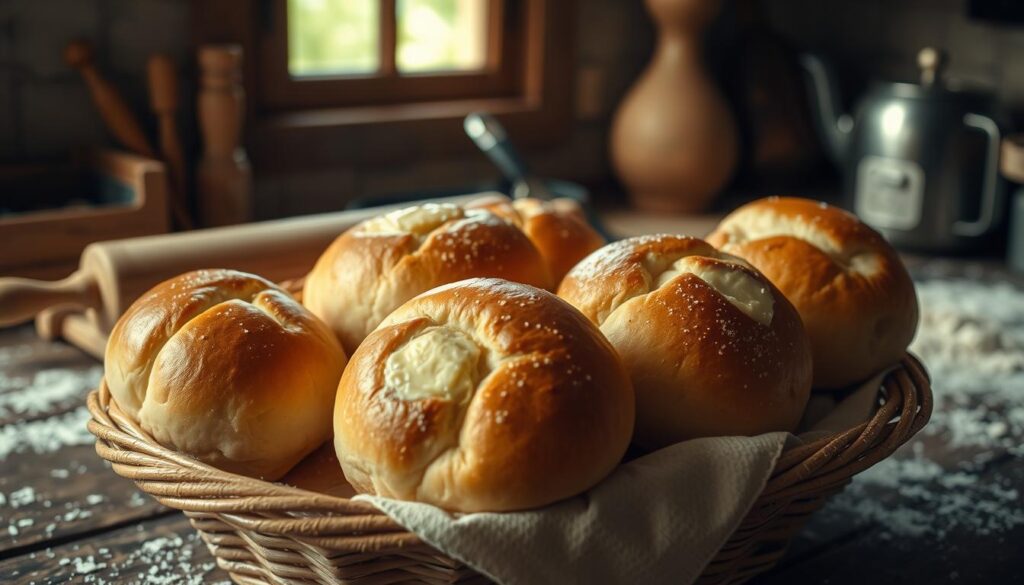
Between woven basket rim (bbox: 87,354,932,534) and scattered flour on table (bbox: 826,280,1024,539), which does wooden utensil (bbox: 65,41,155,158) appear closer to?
woven basket rim (bbox: 87,354,932,534)

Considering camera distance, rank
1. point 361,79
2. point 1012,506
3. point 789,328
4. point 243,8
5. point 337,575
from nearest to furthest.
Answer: point 337,575
point 789,328
point 1012,506
point 243,8
point 361,79

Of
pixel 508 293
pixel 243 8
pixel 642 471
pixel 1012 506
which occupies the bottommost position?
pixel 1012 506

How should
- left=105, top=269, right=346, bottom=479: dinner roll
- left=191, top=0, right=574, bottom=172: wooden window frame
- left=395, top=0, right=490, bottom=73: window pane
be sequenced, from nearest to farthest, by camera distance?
left=105, top=269, right=346, bottom=479: dinner roll → left=191, top=0, right=574, bottom=172: wooden window frame → left=395, top=0, right=490, bottom=73: window pane

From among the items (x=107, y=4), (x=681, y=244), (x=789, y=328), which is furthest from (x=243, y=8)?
(x=789, y=328)

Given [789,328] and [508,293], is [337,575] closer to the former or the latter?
[508,293]

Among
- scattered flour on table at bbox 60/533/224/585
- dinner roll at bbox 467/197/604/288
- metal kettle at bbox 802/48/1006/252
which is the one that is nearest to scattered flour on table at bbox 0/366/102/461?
scattered flour on table at bbox 60/533/224/585

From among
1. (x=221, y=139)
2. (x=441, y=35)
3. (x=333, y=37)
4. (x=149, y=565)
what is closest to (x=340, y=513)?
(x=149, y=565)
